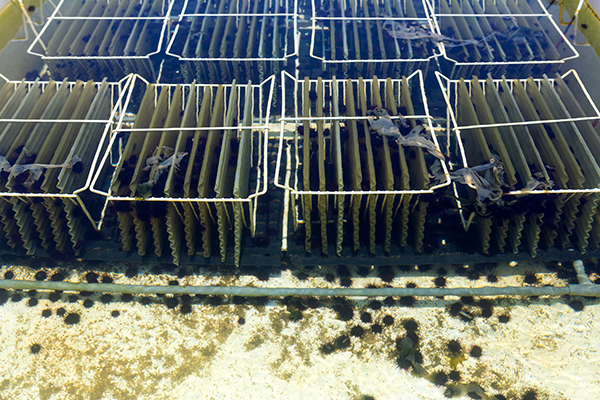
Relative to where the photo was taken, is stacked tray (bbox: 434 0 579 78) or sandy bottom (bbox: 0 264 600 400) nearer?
sandy bottom (bbox: 0 264 600 400)

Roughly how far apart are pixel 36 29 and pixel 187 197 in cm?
1465

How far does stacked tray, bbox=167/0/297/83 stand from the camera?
16.2 meters

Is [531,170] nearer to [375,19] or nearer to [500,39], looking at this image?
[500,39]

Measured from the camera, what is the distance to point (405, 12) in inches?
723

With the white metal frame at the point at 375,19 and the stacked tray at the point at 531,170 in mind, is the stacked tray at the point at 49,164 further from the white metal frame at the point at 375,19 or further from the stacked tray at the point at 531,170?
the stacked tray at the point at 531,170

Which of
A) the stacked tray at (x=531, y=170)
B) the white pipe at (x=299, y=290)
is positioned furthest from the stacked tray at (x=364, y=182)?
the stacked tray at (x=531, y=170)

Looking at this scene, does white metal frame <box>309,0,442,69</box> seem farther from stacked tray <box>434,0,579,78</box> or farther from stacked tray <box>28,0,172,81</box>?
stacked tray <box>28,0,172,81</box>

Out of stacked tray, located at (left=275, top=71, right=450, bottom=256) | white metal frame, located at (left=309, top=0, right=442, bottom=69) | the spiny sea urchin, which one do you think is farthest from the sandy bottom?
white metal frame, located at (left=309, top=0, right=442, bottom=69)

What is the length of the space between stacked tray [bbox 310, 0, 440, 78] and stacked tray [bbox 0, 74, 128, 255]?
32.4 ft

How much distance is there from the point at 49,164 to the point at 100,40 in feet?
28.9

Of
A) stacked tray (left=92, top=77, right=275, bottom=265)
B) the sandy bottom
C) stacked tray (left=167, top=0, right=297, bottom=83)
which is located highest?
stacked tray (left=167, top=0, right=297, bottom=83)

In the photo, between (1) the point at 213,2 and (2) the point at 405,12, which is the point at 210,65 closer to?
(1) the point at 213,2

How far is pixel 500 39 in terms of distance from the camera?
16.7 metres

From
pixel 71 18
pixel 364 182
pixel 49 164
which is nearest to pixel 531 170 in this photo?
pixel 364 182
